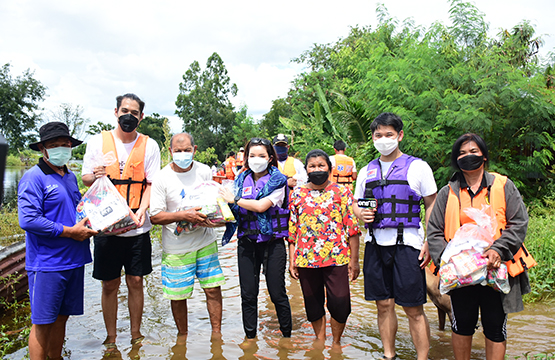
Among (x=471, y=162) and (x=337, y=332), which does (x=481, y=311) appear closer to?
(x=471, y=162)

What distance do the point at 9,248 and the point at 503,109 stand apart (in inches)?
406

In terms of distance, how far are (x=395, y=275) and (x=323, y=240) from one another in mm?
714

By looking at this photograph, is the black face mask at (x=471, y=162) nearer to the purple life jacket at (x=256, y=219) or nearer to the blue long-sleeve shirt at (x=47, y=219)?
the purple life jacket at (x=256, y=219)

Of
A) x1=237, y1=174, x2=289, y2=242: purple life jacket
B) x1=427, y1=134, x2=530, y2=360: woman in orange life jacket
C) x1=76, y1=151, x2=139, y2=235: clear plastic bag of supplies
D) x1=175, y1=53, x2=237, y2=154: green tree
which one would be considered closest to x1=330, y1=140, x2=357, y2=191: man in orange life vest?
x1=237, y1=174, x2=289, y2=242: purple life jacket

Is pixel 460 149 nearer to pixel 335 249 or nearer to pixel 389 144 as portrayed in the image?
pixel 389 144

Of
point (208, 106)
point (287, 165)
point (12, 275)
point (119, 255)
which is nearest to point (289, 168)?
point (287, 165)

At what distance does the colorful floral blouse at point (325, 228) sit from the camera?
387cm

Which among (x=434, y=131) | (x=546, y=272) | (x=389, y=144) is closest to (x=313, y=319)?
(x=389, y=144)

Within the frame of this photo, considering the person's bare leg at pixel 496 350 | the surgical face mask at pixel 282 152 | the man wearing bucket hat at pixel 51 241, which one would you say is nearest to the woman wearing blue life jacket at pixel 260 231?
the man wearing bucket hat at pixel 51 241

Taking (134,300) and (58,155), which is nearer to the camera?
(58,155)

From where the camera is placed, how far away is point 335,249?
3.88 meters

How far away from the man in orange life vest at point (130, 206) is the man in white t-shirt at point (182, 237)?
0.25 m

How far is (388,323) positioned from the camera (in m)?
3.73

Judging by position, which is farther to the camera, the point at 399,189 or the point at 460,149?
the point at 399,189
